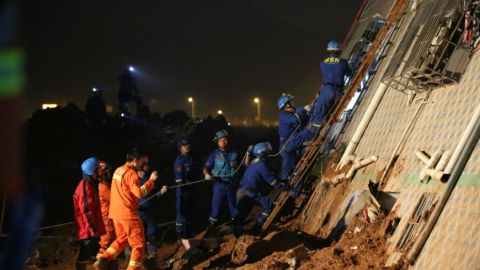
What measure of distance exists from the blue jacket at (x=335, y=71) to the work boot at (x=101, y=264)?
5680 millimetres

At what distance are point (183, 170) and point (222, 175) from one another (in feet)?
2.60

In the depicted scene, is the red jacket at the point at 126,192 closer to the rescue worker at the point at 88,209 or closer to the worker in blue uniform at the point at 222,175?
the rescue worker at the point at 88,209

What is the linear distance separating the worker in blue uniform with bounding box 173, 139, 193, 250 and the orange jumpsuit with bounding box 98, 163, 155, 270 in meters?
2.36

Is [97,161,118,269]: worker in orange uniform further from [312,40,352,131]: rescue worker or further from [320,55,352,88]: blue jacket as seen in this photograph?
[320,55,352,88]: blue jacket

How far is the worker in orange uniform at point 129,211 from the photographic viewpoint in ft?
24.5

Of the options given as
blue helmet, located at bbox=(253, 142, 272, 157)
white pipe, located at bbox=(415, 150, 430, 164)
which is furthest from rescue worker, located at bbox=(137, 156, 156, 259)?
white pipe, located at bbox=(415, 150, 430, 164)

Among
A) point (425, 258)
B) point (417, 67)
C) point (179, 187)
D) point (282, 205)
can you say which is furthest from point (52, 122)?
point (425, 258)

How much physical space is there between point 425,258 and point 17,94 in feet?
12.8

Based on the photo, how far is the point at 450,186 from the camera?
5062 mm

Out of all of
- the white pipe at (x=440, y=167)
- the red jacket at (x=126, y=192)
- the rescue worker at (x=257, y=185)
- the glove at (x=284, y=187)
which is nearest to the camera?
the white pipe at (x=440, y=167)

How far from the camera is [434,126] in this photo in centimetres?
614

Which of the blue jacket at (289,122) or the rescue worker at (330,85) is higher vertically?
the rescue worker at (330,85)

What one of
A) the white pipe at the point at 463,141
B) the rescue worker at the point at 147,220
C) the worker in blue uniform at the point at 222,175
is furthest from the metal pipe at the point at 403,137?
the rescue worker at the point at 147,220

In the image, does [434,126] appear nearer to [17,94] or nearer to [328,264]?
[328,264]
